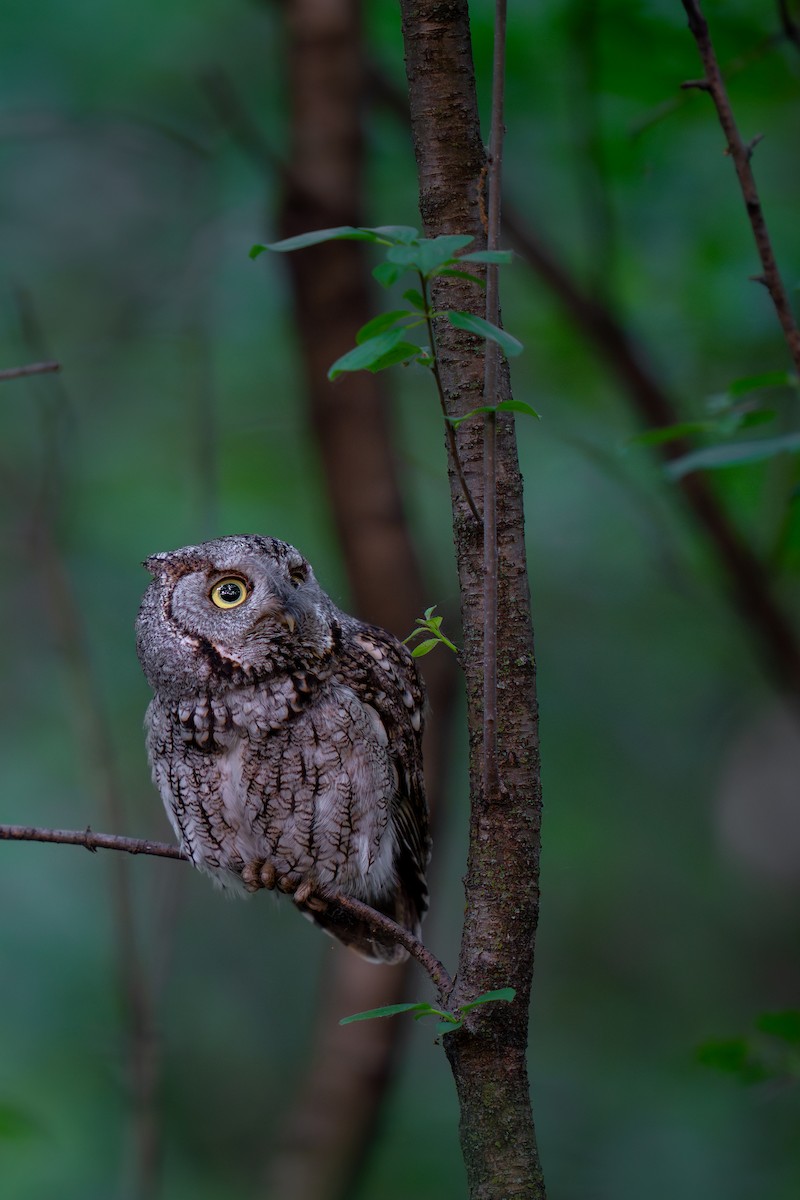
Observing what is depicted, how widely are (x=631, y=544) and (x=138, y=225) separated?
3.05 m

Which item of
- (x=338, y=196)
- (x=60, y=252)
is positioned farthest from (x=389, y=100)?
(x=60, y=252)

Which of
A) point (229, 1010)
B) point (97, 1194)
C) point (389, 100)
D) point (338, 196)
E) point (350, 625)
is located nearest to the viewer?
point (350, 625)

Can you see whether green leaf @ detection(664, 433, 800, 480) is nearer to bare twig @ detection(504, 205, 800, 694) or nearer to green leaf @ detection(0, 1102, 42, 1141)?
bare twig @ detection(504, 205, 800, 694)

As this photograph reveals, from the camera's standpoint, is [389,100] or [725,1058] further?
[389,100]

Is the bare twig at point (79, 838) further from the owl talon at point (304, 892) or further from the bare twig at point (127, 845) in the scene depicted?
the owl talon at point (304, 892)

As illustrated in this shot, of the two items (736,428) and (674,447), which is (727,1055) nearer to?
(736,428)

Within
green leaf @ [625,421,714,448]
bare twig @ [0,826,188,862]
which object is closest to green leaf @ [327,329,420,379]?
bare twig @ [0,826,188,862]

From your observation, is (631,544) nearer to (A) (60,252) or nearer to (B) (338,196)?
(B) (338,196)

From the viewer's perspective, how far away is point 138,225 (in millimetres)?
5609

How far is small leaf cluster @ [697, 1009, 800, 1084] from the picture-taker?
6.80ft

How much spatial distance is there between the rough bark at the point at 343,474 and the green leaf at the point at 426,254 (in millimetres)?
2148

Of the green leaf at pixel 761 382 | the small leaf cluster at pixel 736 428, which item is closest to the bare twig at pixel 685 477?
the small leaf cluster at pixel 736 428

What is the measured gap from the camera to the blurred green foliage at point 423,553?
3.73m

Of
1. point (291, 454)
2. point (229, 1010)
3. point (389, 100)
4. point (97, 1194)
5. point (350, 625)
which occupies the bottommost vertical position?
point (97, 1194)
